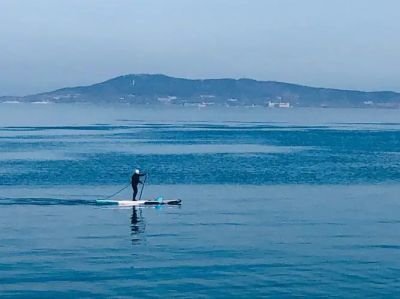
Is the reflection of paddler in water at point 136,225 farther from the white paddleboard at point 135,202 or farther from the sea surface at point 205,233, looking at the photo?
the white paddleboard at point 135,202

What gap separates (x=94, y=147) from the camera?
9544 cm

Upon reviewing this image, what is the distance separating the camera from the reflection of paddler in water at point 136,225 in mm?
32091

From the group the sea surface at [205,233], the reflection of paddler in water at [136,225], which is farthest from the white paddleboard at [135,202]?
the reflection of paddler in water at [136,225]

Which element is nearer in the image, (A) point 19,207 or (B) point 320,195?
(A) point 19,207

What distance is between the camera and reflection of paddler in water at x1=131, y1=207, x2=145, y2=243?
32091 mm

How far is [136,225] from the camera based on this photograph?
35.6m

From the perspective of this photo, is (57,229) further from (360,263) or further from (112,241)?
(360,263)

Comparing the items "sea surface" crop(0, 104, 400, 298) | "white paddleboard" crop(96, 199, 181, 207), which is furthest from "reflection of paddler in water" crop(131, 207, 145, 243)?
"white paddleboard" crop(96, 199, 181, 207)

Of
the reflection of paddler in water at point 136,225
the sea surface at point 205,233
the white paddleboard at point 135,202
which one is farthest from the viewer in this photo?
the white paddleboard at point 135,202

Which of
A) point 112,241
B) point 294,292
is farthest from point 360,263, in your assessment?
point 112,241

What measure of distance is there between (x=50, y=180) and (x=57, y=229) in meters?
22.5

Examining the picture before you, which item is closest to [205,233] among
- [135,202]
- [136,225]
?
[136,225]

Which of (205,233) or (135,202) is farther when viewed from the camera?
(135,202)

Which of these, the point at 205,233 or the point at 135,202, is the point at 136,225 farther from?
the point at 135,202
